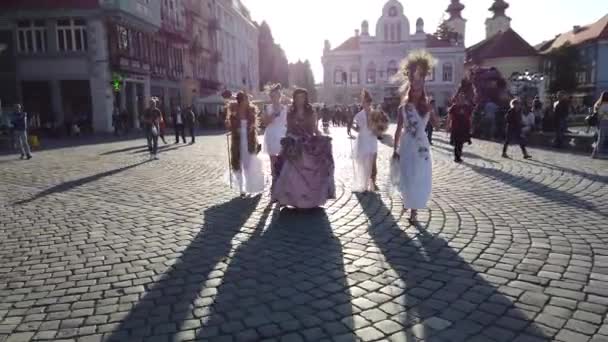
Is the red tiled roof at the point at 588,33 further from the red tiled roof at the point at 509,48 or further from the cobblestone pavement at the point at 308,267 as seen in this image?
the cobblestone pavement at the point at 308,267

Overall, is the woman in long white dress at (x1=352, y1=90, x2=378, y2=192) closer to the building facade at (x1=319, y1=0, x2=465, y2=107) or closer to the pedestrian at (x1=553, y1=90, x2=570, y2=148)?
the pedestrian at (x1=553, y1=90, x2=570, y2=148)

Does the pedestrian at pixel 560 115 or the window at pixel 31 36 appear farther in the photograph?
the window at pixel 31 36

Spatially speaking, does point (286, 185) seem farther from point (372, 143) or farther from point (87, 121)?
point (87, 121)

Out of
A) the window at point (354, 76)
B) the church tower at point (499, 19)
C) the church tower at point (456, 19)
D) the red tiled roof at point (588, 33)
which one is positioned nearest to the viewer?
the red tiled roof at point (588, 33)

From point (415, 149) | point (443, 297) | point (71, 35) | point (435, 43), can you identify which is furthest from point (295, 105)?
point (435, 43)

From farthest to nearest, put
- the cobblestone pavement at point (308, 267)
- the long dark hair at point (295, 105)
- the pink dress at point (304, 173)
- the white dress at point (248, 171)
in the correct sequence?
the white dress at point (248, 171)
the long dark hair at point (295, 105)
the pink dress at point (304, 173)
the cobblestone pavement at point (308, 267)

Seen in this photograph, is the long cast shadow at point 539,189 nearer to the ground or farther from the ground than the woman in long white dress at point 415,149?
nearer to the ground

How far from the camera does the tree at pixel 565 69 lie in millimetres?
54469

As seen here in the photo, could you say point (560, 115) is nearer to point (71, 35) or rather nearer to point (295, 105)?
point (295, 105)

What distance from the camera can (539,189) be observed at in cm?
779

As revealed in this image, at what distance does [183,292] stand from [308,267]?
3.84 feet

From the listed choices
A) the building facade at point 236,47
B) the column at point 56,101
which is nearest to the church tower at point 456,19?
the building facade at point 236,47

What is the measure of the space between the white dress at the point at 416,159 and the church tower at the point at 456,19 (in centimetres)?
7962

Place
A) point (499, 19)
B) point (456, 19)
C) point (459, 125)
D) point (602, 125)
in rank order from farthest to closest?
point (499, 19) < point (456, 19) < point (459, 125) < point (602, 125)
